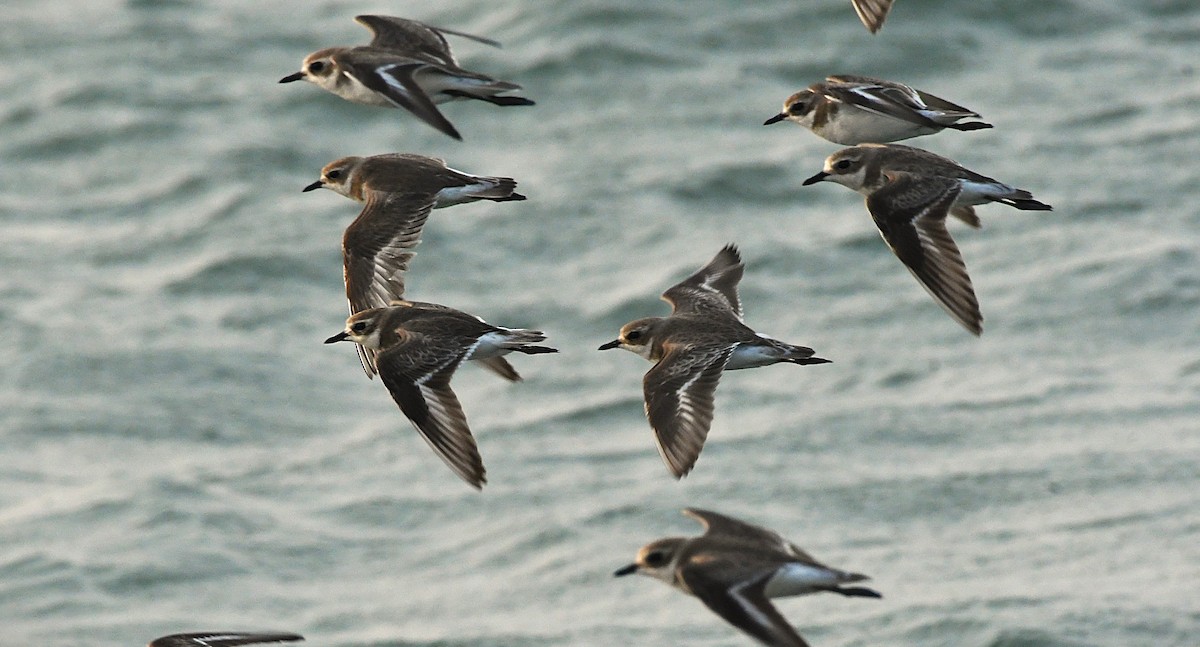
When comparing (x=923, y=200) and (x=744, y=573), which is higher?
(x=923, y=200)

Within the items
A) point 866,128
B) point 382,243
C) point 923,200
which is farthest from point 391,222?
point 923,200

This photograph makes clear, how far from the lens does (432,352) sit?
986 cm

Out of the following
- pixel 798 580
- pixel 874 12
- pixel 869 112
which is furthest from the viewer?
pixel 869 112

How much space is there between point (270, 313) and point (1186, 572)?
8.68 metres

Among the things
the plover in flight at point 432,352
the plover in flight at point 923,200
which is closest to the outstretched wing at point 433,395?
the plover in flight at point 432,352

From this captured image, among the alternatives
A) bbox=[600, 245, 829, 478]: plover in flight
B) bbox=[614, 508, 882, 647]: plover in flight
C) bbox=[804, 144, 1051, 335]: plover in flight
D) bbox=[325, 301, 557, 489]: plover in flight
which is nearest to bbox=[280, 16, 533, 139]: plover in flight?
bbox=[325, 301, 557, 489]: plover in flight

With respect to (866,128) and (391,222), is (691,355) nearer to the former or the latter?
(866,128)

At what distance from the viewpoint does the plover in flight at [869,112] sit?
9.94 metres

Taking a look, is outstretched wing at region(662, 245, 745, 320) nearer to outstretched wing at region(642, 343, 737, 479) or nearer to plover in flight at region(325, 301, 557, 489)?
outstretched wing at region(642, 343, 737, 479)

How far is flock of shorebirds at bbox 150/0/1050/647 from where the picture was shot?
891cm

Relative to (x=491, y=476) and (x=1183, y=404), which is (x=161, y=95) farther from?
(x=1183, y=404)

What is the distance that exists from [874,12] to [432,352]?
96.6 inches

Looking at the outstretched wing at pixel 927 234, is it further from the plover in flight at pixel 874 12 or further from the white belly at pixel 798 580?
the white belly at pixel 798 580

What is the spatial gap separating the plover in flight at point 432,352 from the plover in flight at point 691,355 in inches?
21.8
